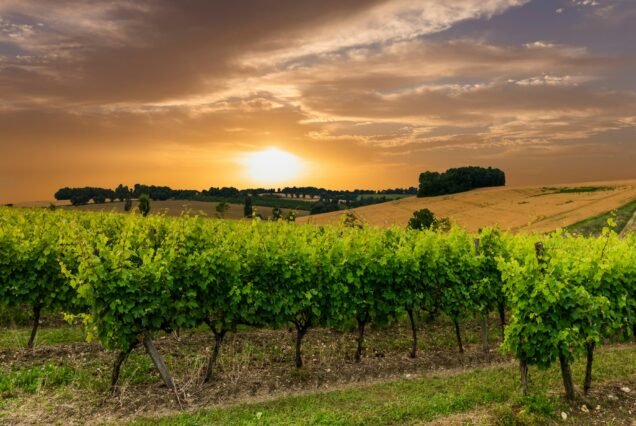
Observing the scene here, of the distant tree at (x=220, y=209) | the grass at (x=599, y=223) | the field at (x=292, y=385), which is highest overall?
the distant tree at (x=220, y=209)

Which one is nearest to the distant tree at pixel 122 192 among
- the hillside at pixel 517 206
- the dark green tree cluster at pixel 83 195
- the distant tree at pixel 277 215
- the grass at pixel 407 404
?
the dark green tree cluster at pixel 83 195

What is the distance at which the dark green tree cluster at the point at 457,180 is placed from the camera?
86812mm

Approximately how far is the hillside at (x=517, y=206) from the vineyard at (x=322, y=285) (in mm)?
38665

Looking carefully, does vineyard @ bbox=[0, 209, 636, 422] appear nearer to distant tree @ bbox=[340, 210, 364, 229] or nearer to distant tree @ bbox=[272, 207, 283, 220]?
distant tree @ bbox=[340, 210, 364, 229]

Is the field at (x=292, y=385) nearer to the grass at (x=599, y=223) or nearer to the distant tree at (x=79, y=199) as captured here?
the grass at (x=599, y=223)

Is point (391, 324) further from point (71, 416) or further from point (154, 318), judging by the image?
point (71, 416)

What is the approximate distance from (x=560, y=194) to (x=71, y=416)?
3039 inches

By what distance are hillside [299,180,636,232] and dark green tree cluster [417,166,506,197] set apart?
15.9ft

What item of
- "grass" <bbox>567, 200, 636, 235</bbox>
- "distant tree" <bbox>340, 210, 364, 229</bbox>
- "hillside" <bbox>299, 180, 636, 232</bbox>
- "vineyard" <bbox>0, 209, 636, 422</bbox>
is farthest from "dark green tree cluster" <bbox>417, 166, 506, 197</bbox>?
"vineyard" <bbox>0, 209, 636, 422</bbox>

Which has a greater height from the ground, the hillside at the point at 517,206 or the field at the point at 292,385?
the hillside at the point at 517,206

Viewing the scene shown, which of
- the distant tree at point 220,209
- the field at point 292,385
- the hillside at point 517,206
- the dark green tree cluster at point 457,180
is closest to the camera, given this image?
the field at point 292,385

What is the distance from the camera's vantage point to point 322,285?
475 inches

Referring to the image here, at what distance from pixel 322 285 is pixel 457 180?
264 feet

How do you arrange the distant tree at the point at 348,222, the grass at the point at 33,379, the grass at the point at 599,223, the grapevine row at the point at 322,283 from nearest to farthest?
the grapevine row at the point at 322,283 → the grass at the point at 33,379 → the distant tree at the point at 348,222 → the grass at the point at 599,223
